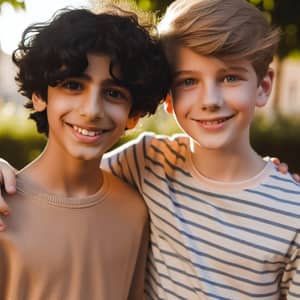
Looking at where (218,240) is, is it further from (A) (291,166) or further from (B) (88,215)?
(A) (291,166)

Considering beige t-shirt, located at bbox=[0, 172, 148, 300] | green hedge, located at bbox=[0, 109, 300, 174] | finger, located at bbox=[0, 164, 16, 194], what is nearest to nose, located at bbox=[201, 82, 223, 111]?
beige t-shirt, located at bbox=[0, 172, 148, 300]

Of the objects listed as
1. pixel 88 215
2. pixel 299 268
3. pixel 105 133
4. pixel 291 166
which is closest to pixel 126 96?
pixel 105 133

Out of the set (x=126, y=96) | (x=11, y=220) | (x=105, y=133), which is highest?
(x=126, y=96)

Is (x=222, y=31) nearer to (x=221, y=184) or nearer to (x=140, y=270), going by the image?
(x=221, y=184)

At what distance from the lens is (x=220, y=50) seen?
2.34m

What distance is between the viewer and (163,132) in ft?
22.8

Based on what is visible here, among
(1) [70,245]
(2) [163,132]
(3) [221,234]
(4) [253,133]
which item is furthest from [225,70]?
(4) [253,133]

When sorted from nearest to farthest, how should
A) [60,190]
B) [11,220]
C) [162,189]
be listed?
[11,220] → [60,190] → [162,189]

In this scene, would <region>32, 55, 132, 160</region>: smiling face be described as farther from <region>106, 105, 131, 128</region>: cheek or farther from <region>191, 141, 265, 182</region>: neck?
<region>191, 141, 265, 182</region>: neck

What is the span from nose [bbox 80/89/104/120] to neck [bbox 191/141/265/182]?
50 cm

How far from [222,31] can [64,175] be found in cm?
79

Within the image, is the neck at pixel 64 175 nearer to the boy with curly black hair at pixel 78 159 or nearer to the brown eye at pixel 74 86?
the boy with curly black hair at pixel 78 159

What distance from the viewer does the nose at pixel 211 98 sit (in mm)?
2344

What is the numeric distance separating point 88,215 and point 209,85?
652 millimetres
